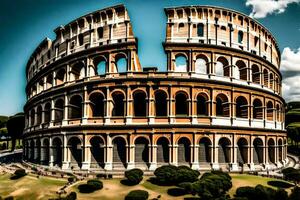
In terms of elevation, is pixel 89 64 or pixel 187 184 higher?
pixel 89 64

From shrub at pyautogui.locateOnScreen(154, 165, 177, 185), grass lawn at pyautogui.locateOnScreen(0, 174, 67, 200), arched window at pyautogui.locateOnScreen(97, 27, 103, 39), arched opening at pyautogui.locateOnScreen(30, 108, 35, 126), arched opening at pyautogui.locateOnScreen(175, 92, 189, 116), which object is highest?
arched window at pyautogui.locateOnScreen(97, 27, 103, 39)

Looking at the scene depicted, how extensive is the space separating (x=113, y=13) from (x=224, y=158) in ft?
76.0

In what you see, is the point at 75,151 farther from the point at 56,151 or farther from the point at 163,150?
the point at 163,150

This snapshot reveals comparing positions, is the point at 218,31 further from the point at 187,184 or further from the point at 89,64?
the point at 187,184

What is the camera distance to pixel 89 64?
32281 millimetres

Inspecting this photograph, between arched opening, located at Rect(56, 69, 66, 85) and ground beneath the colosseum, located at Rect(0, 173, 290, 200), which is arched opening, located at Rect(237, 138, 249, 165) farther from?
arched opening, located at Rect(56, 69, 66, 85)

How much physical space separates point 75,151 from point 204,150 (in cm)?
1626

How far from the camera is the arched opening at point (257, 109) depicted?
3384 centimetres

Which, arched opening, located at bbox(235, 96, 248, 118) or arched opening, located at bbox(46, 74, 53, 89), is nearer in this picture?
arched opening, located at bbox(235, 96, 248, 118)

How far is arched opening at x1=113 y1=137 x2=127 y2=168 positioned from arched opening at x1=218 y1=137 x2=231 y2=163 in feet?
38.5

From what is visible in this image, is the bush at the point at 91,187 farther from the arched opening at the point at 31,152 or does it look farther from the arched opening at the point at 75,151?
the arched opening at the point at 31,152

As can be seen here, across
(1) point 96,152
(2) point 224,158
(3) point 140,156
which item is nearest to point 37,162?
(1) point 96,152

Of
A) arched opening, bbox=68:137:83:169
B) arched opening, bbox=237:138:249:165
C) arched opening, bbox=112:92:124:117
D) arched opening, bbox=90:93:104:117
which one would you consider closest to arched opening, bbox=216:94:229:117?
arched opening, bbox=237:138:249:165

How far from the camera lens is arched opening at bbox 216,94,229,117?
30.9 metres
